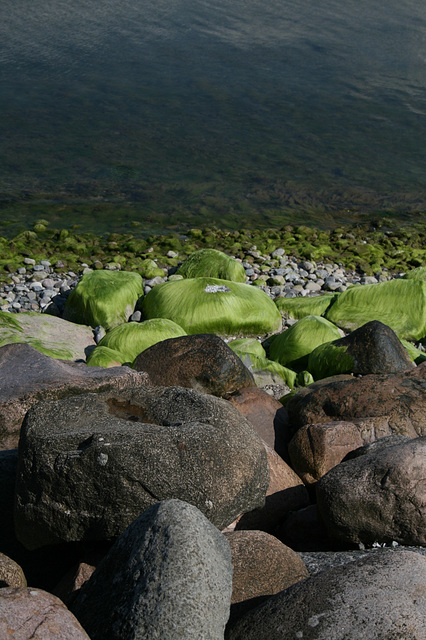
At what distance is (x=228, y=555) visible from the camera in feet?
9.77

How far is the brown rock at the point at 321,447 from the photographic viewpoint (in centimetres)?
461

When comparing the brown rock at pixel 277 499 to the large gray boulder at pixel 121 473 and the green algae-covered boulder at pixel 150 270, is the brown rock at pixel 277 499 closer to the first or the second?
the large gray boulder at pixel 121 473

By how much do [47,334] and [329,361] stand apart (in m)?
3.00

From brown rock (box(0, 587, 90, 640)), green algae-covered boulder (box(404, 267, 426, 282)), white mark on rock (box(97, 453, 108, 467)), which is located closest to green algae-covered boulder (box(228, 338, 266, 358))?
green algae-covered boulder (box(404, 267, 426, 282))

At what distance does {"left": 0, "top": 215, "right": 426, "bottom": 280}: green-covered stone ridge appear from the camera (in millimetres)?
10188

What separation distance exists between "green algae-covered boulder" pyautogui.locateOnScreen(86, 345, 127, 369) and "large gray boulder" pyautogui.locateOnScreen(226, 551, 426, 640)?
12.2 ft

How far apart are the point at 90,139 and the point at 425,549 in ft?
44.0

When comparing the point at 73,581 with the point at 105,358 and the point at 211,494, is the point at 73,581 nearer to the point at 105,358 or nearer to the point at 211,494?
the point at 211,494

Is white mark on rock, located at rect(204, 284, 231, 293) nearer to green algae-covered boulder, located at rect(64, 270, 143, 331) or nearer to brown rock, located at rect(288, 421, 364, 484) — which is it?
green algae-covered boulder, located at rect(64, 270, 143, 331)

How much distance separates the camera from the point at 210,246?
11070mm

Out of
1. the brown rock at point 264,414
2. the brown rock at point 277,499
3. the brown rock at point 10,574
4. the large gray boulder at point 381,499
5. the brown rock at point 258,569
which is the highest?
the large gray boulder at point 381,499

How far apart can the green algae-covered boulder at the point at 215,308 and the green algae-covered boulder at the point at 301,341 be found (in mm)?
506

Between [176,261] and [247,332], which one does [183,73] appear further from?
[247,332]

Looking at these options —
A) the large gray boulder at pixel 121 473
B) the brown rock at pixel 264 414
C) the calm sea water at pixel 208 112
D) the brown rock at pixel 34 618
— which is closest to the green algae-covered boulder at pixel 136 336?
the brown rock at pixel 264 414
